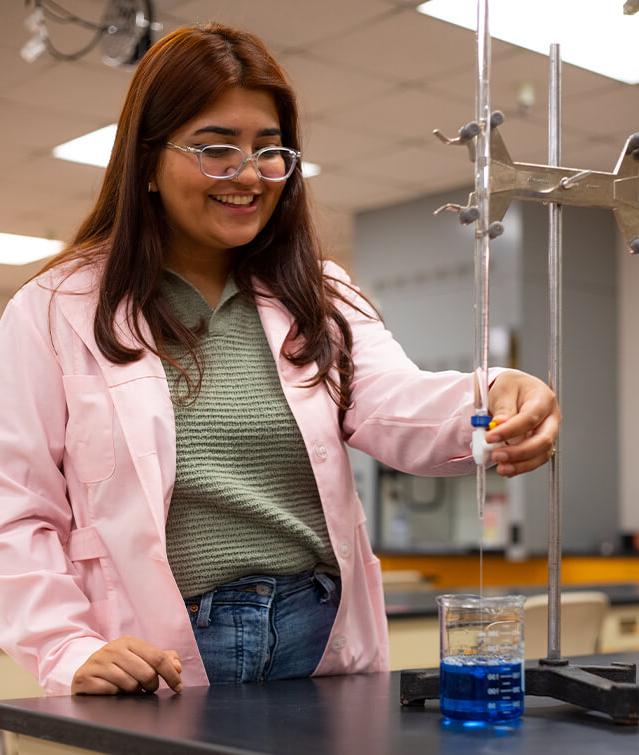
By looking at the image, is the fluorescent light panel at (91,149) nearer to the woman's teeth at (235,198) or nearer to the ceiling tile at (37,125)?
the ceiling tile at (37,125)

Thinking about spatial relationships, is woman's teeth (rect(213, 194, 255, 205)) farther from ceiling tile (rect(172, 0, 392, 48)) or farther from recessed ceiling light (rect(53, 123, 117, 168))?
recessed ceiling light (rect(53, 123, 117, 168))

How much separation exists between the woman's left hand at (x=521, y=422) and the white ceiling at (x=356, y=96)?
9.23 feet

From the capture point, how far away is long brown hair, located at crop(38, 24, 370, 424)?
4.99ft

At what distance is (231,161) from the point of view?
152 centimetres

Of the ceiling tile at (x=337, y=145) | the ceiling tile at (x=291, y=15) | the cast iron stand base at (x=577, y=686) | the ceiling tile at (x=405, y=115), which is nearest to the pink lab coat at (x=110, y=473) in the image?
the cast iron stand base at (x=577, y=686)

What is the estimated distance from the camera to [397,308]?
782 cm

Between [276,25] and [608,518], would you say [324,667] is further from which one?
[608,518]

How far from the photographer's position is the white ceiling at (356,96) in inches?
186

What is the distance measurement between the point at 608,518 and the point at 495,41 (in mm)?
3579

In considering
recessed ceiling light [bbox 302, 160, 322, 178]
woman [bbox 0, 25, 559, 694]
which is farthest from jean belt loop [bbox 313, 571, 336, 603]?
recessed ceiling light [bbox 302, 160, 322, 178]

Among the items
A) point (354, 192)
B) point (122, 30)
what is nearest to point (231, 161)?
point (122, 30)

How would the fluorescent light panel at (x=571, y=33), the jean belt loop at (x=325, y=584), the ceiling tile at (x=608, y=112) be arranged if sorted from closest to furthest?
the jean belt loop at (x=325, y=584)
the fluorescent light panel at (x=571, y=33)
the ceiling tile at (x=608, y=112)

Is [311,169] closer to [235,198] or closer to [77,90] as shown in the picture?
[77,90]

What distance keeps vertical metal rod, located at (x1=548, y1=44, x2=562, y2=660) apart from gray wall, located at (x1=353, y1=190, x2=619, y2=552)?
18.4ft
